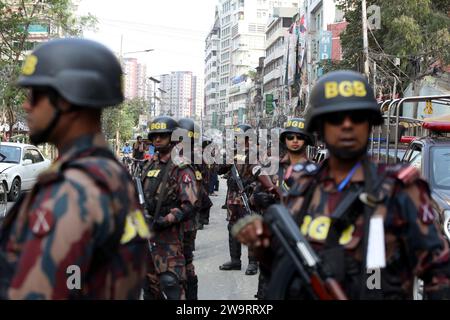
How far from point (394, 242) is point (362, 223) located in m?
0.15

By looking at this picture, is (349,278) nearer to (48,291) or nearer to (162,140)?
(48,291)

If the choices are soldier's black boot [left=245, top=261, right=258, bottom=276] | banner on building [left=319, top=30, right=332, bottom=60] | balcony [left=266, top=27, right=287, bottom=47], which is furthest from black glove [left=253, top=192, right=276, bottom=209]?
balcony [left=266, top=27, right=287, bottom=47]

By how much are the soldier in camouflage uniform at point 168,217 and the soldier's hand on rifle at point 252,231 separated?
9.31 ft

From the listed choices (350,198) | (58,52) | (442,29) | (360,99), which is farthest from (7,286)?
(442,29)

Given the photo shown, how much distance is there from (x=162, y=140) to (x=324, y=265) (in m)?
3.54

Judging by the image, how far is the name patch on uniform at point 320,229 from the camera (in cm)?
250

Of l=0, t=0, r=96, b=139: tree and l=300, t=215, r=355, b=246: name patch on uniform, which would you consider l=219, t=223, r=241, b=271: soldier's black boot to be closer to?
l=300, t=215, r=355, b=246: name patch on uniform

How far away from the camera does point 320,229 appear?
2559 millimetres

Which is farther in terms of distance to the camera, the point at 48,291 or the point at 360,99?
the point at 360,99

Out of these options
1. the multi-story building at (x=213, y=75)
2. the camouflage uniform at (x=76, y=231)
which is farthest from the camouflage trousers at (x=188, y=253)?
the multi-story building at (x=213, y=75)

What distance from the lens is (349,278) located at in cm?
247

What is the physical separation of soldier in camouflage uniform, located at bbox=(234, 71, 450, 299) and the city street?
4.58 meters

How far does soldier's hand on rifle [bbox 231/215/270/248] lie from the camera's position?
2.51 m

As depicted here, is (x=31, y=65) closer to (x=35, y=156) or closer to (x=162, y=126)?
(x=162, y=126)
